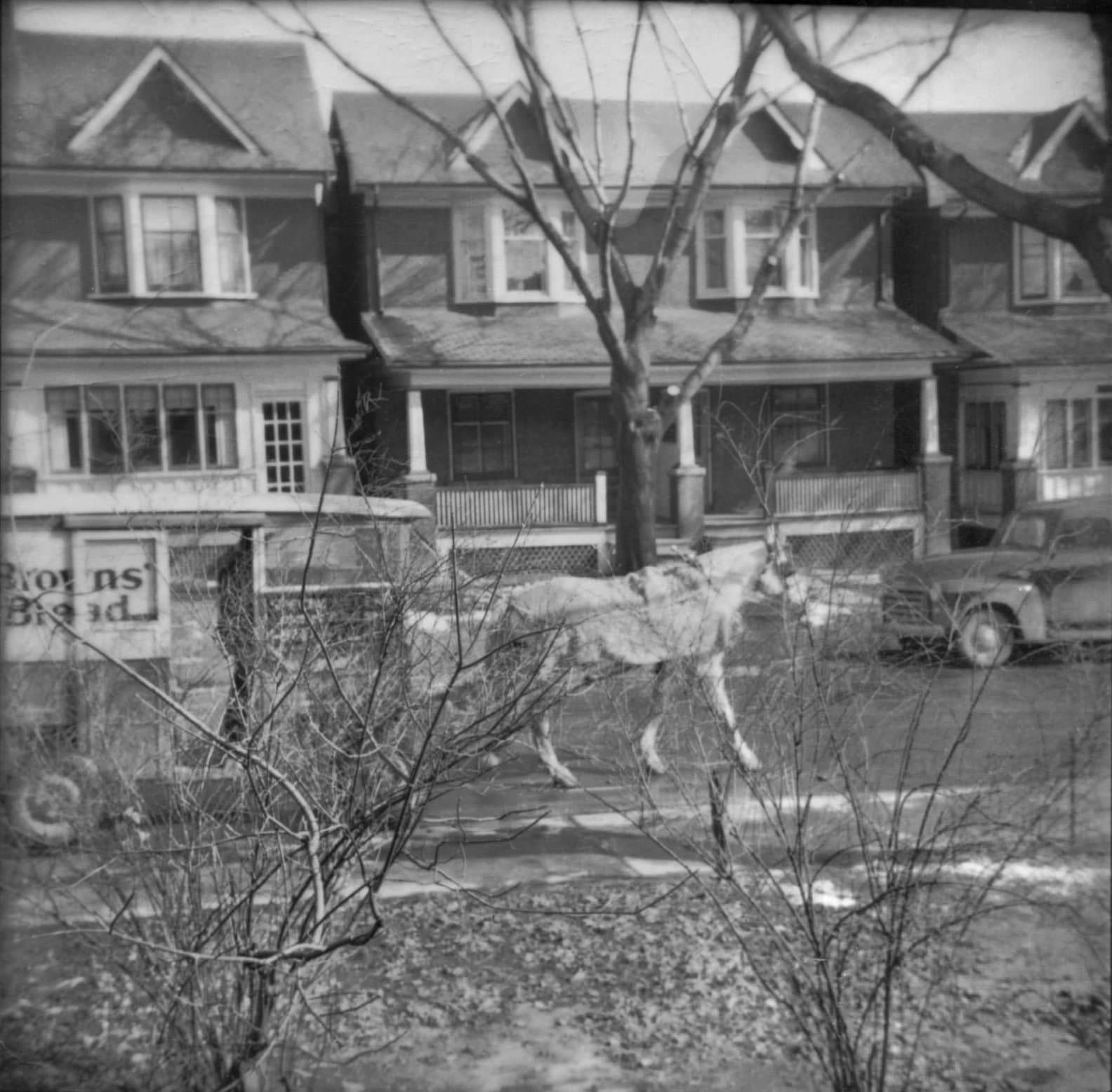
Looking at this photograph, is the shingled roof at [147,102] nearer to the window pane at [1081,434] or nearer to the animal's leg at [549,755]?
the animal's leg at [549,755]

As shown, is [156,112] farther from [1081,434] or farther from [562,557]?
[1081,434]

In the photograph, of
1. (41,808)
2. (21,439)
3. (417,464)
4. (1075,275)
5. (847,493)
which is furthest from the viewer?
(1075,275)

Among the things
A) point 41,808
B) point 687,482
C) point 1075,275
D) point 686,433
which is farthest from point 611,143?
point 41,808

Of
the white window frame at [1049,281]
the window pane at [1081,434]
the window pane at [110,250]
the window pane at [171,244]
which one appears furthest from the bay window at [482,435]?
the window pane at [1081,434]

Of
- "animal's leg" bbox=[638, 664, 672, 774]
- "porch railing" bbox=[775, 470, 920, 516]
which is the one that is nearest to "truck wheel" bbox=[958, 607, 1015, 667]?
"porch railing" bbox=[775, 470, 920, 516]

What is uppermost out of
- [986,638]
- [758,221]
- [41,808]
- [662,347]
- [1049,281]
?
[758,221]

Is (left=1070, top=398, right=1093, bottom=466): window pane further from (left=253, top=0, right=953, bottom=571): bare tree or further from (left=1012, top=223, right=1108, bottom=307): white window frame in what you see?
(left=253, top=0, right=953, bottom=571): bare tree
